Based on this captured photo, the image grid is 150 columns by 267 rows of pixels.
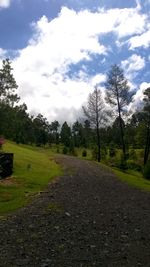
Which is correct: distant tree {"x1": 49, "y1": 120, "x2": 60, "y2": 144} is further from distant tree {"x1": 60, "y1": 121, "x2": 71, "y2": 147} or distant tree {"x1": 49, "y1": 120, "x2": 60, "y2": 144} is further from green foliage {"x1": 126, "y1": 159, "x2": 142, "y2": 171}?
green foliage {"x1": 126, "y1": 159, "x2": 142, "y2": 171}

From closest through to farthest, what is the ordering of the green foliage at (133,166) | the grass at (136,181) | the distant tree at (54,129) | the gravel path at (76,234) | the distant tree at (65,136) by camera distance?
the gravel path at (76,234) → the grass at (136,181) → the green foliage at (133,166) → the distant tree at (65,136) → the distant tree at (54,129)

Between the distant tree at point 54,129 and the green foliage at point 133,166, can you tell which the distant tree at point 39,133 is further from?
the green foliage at point 133,166

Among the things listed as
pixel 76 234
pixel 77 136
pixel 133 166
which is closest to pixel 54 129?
pixel 77 136

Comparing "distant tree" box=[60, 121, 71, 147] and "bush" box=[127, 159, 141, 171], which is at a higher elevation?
"distant tree" box=[60, 121, 71, 147]

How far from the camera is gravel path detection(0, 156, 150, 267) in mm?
10250

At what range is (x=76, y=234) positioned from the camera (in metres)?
12.8

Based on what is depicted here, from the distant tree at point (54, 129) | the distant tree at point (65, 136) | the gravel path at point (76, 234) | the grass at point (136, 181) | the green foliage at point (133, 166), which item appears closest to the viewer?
the gravel path at point (76, 234)

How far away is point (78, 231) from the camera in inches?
523

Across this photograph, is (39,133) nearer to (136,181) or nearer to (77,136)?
(77,136)

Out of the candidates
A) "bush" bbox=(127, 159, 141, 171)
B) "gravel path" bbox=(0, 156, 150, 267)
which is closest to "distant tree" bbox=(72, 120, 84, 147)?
"bush" bbox=(127, 159, 141, 171)

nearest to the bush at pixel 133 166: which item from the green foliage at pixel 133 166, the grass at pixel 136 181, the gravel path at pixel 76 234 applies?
the green foliage at pixel 133 166

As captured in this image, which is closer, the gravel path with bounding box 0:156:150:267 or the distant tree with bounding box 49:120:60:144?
the gravel path with bounding box 0:156:150:267

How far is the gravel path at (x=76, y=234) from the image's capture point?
1025 cm

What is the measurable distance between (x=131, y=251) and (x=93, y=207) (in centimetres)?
712
